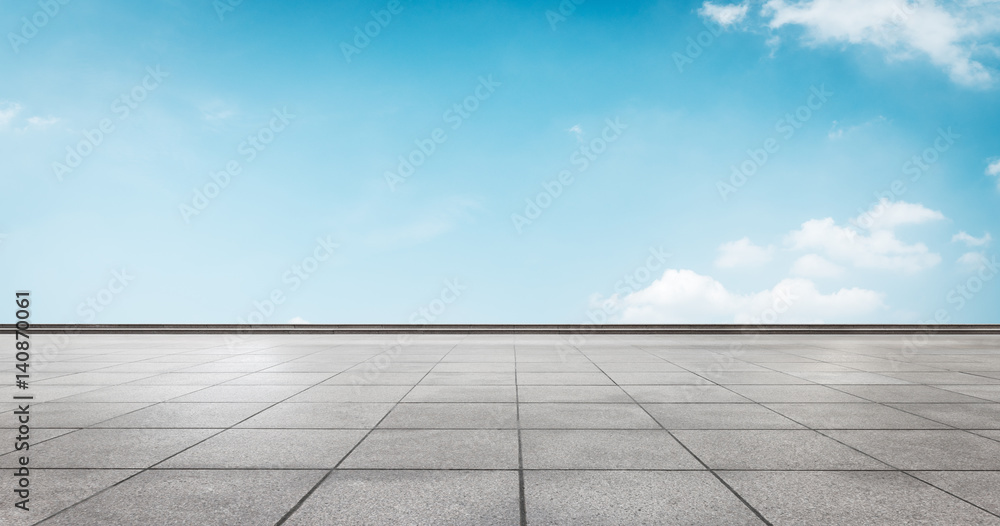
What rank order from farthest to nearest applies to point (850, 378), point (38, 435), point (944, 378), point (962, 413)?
point (944, 378)
point (850, 378)
point (962, 413)
point (38, 435)

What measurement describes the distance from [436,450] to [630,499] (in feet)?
6.09

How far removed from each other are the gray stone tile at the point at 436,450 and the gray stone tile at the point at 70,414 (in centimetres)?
349

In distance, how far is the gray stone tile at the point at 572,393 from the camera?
724 centimetres

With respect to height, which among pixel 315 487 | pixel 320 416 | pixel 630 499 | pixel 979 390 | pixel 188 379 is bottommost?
pixel 979 390

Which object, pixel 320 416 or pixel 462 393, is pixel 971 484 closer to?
pixel 462 393

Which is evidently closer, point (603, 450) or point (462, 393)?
point (603, 450)

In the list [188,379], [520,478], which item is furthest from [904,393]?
[188,379]

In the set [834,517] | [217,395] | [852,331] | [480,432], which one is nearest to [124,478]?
[480,432]

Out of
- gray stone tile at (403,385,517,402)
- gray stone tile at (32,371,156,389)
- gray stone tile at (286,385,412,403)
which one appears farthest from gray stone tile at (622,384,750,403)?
gray stone tile at (32,371,156,389)

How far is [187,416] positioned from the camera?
20.6 feet

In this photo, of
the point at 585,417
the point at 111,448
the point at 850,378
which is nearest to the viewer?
the point at 111,448

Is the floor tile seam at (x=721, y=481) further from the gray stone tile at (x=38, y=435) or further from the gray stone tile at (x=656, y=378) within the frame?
the gray stone tile at (x=38, y=435)

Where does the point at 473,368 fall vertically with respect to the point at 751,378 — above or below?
above

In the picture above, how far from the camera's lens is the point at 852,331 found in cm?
2498
